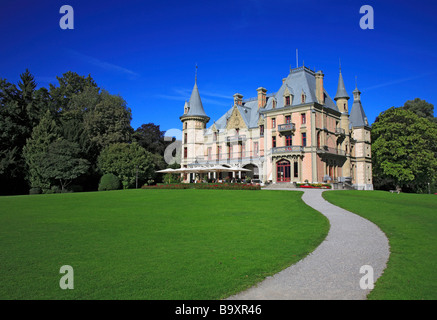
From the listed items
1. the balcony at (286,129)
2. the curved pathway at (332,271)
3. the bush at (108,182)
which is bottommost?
the curved pathway at (332,271)

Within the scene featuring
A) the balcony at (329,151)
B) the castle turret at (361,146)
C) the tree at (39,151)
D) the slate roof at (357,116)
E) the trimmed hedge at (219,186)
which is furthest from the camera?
the slate roof at (357,116)

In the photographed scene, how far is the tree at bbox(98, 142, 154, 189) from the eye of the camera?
44.0 metres

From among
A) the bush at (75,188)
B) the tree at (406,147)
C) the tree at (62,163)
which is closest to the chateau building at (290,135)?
the tree at (406,147)

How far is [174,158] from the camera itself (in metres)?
71.7

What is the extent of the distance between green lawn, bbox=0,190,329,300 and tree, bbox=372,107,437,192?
35.0 metres

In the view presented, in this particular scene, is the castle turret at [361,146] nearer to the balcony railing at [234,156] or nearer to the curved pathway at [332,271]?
the balcony railing at [234,156]

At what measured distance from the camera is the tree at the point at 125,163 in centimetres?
4397

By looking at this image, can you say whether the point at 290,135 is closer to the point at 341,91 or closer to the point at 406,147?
the point at 341,91

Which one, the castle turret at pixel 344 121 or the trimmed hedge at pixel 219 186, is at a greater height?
the castle turret at pixel 344 121

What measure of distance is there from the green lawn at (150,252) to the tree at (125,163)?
29888 millimetres

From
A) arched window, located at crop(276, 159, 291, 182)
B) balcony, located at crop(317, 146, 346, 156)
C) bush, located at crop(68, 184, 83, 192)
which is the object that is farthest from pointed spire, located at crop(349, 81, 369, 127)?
bush, located at crop(68, 184, 83, 192)
